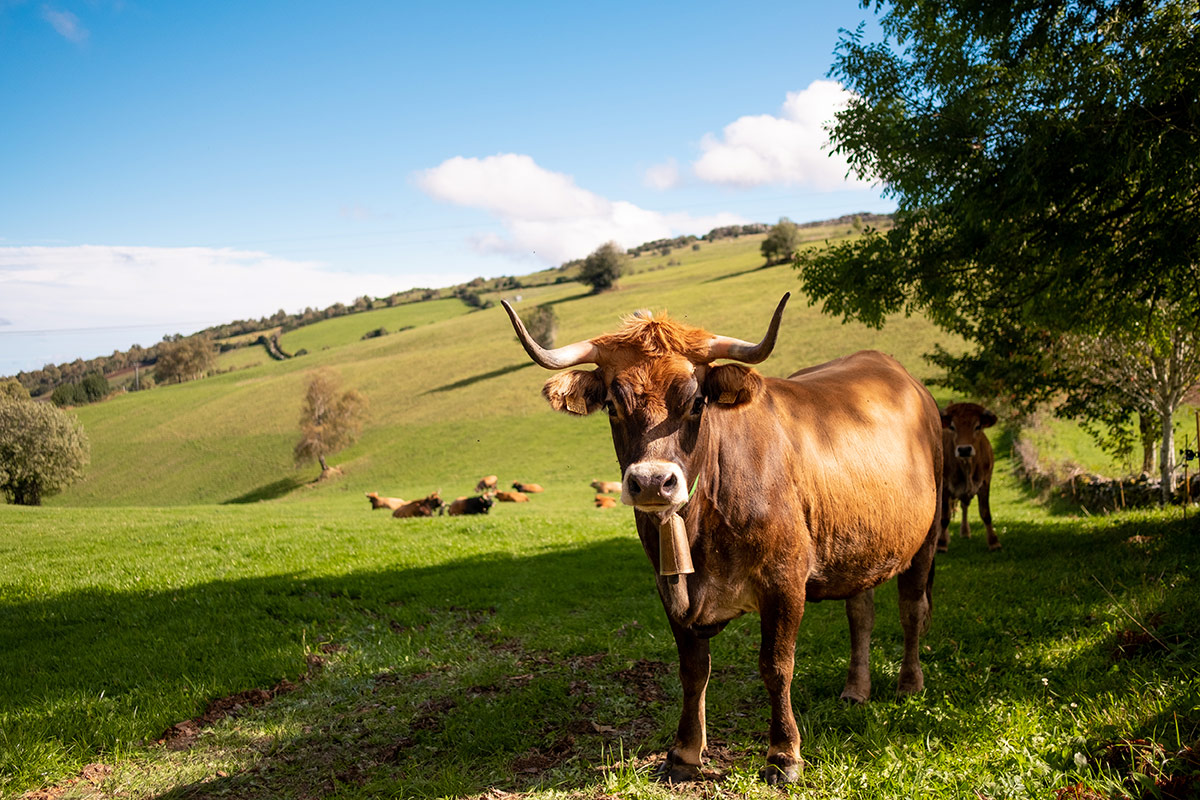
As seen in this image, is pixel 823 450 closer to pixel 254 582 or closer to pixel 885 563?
pixel 885 563

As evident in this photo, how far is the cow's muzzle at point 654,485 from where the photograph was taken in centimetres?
358

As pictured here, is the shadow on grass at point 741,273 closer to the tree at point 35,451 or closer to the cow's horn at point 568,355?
the tree at point 35,451

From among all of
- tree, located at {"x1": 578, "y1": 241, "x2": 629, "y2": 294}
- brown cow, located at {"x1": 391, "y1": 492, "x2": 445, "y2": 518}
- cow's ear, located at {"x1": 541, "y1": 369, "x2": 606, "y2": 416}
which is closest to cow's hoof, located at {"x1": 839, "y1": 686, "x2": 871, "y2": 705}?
cow's ear, located at {"x1": 541, "y1": 369, "x2": 606, "y2": 416}

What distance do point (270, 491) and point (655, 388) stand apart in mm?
51988

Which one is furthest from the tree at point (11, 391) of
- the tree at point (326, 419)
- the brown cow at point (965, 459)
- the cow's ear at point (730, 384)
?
the cow's ear at point (730, 384)

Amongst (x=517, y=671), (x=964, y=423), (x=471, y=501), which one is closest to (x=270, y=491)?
(x=471, y=501)

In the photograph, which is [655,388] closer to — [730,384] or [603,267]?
[730,384]

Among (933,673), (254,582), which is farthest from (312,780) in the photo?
(254,582)

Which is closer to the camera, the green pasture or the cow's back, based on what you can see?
the green pasture

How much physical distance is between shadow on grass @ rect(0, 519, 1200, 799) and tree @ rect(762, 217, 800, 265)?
90.7 m

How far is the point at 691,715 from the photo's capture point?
4641 millimetres

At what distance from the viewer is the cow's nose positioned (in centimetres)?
358

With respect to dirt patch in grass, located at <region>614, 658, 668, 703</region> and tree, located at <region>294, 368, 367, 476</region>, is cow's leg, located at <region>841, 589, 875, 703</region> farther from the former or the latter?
tree, located at <region>294, 368, 367, 476</region>

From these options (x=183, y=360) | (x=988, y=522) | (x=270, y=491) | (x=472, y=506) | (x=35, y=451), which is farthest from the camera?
(x=183, y=360)
